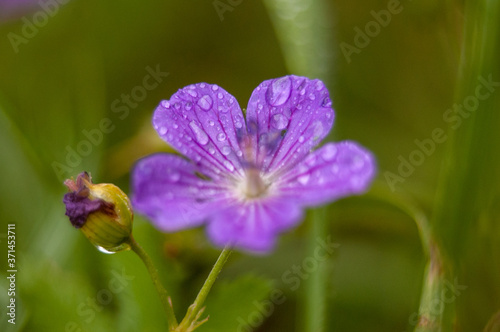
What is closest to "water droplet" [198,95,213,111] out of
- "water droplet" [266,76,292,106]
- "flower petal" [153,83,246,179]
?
"flower petal" [153,83,246,179]

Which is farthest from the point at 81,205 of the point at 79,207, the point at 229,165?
the point at 229,165

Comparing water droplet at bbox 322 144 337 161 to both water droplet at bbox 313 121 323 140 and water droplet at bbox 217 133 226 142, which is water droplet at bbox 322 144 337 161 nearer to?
water droplet at bbox 313 121 323 140

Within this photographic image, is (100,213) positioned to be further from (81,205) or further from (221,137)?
(221,137)

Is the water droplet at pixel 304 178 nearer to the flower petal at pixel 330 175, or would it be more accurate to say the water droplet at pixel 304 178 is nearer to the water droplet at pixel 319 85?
the flower petal at pixel 330 175

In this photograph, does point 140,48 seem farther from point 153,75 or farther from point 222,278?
point 222,278

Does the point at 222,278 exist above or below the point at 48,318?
below

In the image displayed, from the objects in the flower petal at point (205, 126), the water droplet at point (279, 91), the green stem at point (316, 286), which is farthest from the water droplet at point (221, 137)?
the green stem at point (316, 286)

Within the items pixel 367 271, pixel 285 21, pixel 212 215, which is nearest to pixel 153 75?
pixel 285 21
